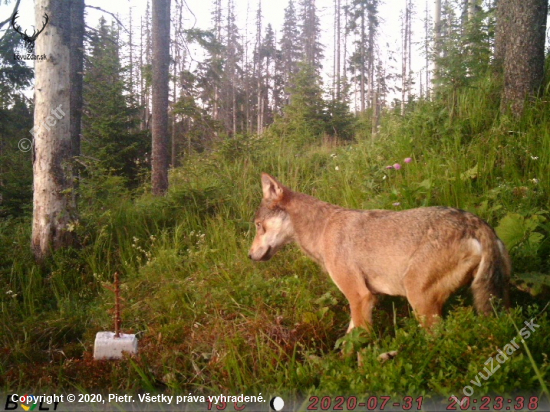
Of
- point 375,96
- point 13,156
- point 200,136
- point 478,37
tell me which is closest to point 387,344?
A: point 478,37

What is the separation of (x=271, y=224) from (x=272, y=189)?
0.41 meters

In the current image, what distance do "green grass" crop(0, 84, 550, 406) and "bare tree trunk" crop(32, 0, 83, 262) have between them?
1.14 ft

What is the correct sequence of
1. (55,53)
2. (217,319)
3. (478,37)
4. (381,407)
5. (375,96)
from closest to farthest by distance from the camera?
(381,407) → (217,319) → (55,53) → (478,37) → (375,96)

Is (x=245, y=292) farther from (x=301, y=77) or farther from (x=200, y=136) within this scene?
(x=200, y=136)

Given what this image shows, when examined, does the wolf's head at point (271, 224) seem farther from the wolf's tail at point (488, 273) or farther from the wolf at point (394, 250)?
the wolf's tail at point (488, 273)

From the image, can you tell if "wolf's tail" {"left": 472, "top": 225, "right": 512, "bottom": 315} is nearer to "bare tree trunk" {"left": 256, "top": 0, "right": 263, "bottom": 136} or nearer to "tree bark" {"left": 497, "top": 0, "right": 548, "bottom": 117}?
"tree bark" {"left": 497, "top": 0, "right": 548, "bottom": 117}

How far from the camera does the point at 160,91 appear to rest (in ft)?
43.3

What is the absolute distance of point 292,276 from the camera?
5395 millimetres

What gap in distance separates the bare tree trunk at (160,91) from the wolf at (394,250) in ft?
28.3

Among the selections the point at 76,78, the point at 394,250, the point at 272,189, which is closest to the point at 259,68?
the point at 76,78

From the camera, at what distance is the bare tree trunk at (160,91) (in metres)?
12.7

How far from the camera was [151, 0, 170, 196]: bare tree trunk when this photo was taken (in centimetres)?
1273

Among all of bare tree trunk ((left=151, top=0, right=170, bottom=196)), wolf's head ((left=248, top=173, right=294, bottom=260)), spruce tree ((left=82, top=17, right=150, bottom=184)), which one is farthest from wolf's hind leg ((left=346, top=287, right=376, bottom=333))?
spruce tree ((left=82, top=17, right=150, bottom=184))

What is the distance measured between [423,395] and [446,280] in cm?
98
